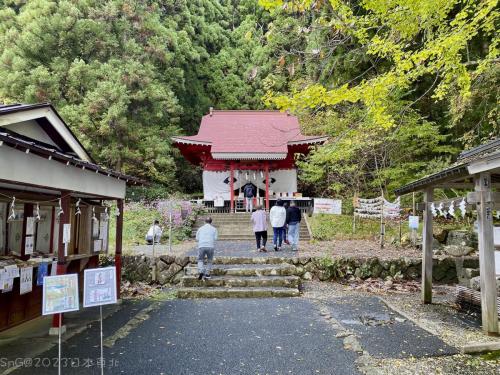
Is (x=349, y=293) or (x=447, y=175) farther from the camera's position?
(x=349, y=293)

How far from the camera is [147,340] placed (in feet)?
16.6

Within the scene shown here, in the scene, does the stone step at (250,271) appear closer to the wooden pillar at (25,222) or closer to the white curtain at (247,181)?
the wooden pillar at (25,222)

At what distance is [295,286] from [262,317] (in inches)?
82.5

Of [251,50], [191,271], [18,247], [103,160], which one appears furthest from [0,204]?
[251,50]

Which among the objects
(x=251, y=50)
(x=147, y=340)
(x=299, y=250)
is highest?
(x=251, y=50)

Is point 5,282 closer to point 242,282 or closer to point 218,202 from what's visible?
point 242,282

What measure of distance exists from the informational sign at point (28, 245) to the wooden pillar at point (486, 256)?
7203 mm

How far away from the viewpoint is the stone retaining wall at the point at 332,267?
923 cm

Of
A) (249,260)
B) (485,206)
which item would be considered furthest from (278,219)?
(485,206)

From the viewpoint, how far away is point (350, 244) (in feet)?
39.9

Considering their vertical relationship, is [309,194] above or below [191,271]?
above

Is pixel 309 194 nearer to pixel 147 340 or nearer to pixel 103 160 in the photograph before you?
pixel 103 160

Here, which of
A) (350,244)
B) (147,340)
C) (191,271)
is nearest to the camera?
(147,340)

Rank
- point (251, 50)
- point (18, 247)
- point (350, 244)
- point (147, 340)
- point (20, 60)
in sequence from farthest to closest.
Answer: point (251, 50), point (20, 60), point (350, 244), point (18, 247), point (147, 340)
